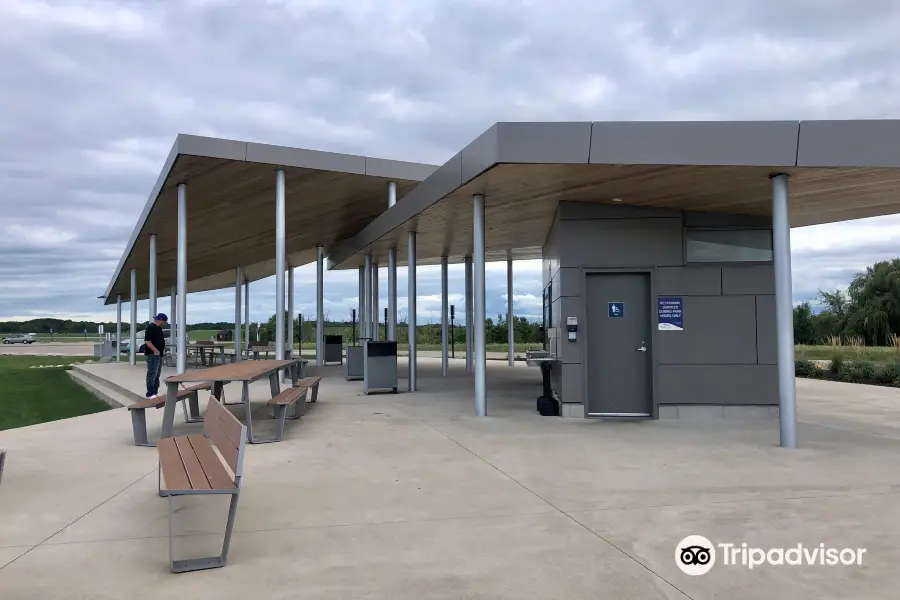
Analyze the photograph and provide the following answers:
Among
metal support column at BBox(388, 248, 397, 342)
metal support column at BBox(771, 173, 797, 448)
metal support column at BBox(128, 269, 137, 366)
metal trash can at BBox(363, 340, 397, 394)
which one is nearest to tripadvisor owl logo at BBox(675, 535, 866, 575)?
metal support column at BBox(771, 173, 797, 448)

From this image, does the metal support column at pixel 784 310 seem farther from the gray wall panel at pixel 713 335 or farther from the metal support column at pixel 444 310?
the metal support column at pixel 444 310

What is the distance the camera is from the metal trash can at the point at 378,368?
12539 millimetres

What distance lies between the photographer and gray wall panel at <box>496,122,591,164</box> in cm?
702

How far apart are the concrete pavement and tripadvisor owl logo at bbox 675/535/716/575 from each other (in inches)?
2.8

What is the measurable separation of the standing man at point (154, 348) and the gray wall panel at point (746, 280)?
343 inches

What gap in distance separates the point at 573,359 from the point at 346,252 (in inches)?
333

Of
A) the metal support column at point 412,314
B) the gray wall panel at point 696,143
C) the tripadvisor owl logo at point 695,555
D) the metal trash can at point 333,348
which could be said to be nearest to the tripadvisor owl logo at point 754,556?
the tripadvisor owl logo at point 695,555

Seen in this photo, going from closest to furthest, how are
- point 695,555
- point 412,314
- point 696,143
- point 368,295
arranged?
point 695,555, point 696,143, point 412,314, point 368,295

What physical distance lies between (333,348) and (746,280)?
1605 cm

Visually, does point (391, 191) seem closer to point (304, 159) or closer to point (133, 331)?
point (304, 159)

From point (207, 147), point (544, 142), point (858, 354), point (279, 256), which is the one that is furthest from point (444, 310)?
point (858, 354)

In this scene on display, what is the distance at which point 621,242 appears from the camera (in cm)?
916

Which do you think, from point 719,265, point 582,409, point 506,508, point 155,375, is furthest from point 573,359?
point 155,375

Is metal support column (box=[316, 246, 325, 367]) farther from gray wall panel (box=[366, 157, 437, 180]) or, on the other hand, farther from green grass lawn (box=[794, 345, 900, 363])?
green grass lawn (box=[794, 345, 900, 363])
